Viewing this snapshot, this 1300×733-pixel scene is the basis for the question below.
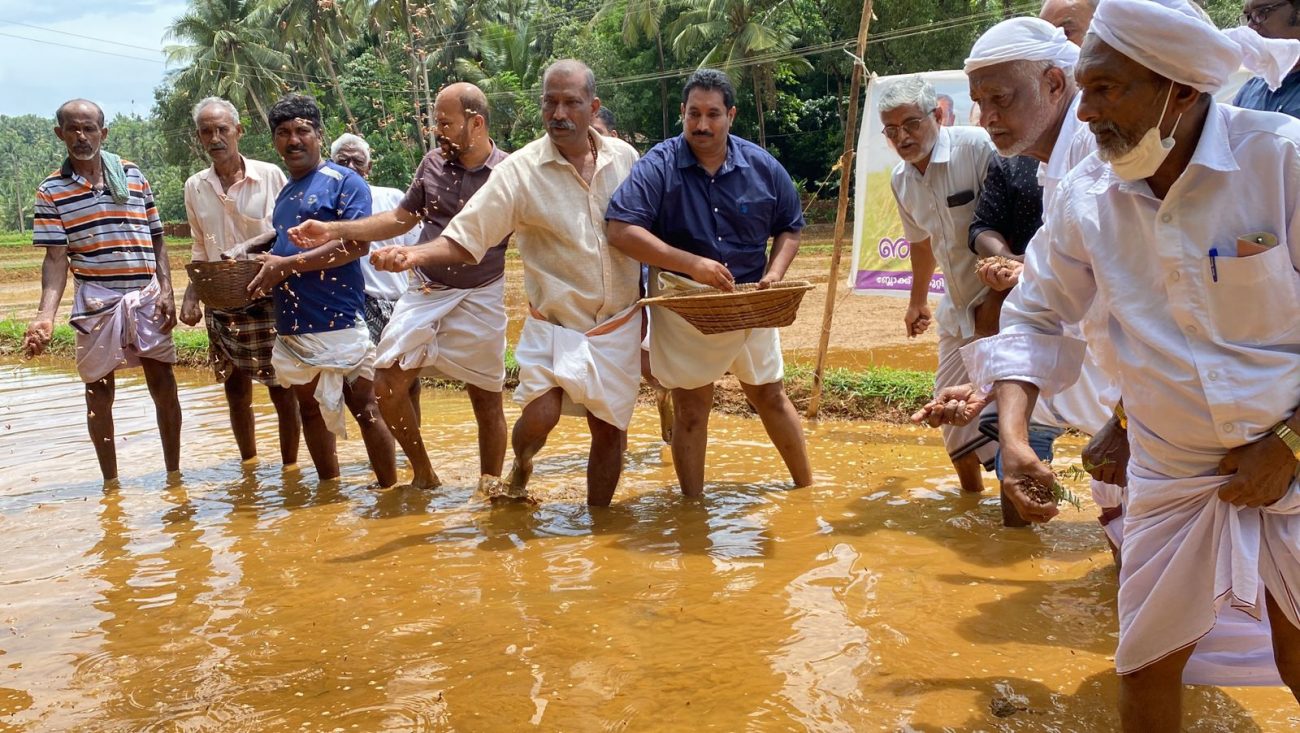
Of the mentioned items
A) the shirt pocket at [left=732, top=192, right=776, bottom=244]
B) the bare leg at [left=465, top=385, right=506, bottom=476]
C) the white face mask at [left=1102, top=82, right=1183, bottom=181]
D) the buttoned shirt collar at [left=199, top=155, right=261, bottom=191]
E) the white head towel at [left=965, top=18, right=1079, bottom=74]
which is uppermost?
the white head towel at [left=965, top=18, right=1079, bottom=74]

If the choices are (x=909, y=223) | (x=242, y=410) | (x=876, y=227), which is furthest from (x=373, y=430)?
(x=876, y=227)

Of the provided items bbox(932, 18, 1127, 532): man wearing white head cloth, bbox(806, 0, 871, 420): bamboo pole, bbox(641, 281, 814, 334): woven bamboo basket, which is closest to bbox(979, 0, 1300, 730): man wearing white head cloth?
bbox(932, 18, 1127, 532): man wearing white head cloth

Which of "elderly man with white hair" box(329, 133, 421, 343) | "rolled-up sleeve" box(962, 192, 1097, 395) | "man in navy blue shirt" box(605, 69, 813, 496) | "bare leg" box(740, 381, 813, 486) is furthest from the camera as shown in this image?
"elderly man with white hair" box(329, 133, 421, 343)

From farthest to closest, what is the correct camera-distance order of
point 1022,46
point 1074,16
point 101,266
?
point 101,266 → point 1074,16 → point 1022,46

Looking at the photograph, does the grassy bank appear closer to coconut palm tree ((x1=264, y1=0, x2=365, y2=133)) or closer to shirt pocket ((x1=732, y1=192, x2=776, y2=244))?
shirt pocket ((x1=732, y1=192, x2=776, y2=244))

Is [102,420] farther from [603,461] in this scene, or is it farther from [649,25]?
[649,25]

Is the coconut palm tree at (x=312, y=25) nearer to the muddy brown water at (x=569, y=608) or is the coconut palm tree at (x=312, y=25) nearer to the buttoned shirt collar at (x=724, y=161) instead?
the muddy brown water at (x=569, y=608)

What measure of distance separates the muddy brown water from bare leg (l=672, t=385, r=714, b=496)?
0.57 feet

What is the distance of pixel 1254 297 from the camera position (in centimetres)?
225

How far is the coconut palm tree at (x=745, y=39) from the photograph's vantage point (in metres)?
32.1

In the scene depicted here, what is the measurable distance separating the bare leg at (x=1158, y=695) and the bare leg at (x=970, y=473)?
260cm

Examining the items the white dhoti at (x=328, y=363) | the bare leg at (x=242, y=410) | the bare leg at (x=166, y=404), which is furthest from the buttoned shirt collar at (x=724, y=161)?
the bare leg at (x=166, y=404)

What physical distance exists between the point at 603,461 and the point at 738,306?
1230 mm

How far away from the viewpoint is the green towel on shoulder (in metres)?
6.45
